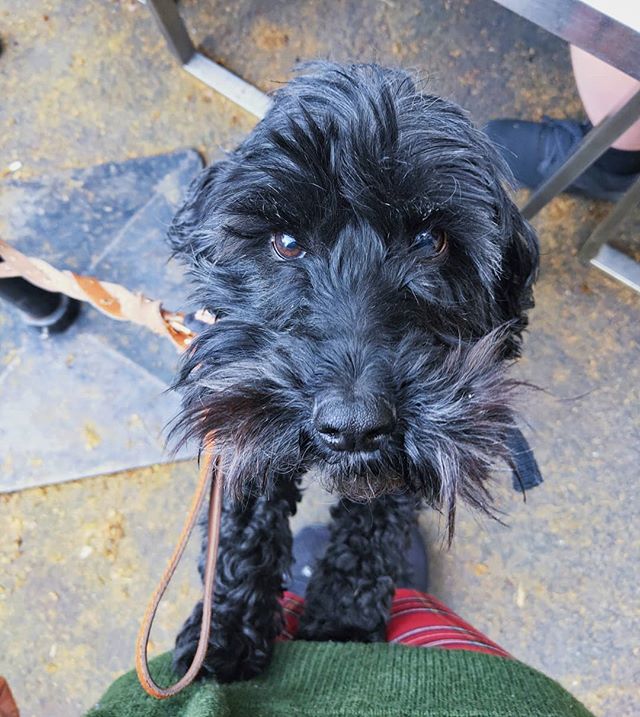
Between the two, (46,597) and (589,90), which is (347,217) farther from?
(46,597)

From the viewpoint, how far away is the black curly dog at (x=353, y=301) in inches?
46.6

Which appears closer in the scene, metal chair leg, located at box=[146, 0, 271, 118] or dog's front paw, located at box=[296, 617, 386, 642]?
dog's front paw, located at box=[296, 617, 386, 642]

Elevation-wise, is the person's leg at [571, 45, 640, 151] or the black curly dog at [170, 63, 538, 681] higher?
the person's leg at [571, 45, 640, 151]

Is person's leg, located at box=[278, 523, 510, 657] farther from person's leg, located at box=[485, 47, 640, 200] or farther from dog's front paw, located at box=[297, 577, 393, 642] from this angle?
person's leg, located at box=[485, 47, 640, 200]

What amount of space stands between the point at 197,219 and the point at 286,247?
32 centimetres

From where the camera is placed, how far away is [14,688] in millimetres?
2168

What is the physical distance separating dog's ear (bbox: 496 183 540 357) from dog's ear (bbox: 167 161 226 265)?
25.9 inches

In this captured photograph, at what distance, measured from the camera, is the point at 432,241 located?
134 centimetres

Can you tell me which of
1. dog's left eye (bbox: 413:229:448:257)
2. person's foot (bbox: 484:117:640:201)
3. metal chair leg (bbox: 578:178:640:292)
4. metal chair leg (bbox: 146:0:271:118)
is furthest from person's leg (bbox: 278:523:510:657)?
metal chair leg (bbox: 146:0:271:118)

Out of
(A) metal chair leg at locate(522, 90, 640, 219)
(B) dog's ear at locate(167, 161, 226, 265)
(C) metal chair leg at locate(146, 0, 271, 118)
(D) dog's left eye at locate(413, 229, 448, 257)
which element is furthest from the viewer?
(C) metal chair leg at locate(146, 0, 271, 118)

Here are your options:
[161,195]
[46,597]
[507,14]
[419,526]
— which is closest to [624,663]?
[419,526]

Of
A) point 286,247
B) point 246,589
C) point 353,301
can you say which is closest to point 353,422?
point 353,301

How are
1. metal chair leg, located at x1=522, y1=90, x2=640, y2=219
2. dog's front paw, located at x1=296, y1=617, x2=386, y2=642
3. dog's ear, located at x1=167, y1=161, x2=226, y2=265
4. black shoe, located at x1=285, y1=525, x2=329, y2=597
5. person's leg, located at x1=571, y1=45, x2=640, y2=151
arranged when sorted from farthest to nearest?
black shoe, located at x1=285, y1=525, x2=329, y2=597 < person's leg, located at x1=571, y1=45, x2=640, y2=151 < metal chair leg, located at x1=522, y1=90, x2=640, y2=219 < dog's front paw, located at x1=296, y1=617, x2=386, y2=642 < dog's ear, located at x1=167, y1=161, x2=226, y2=265

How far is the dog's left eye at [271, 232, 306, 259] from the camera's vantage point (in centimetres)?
134
